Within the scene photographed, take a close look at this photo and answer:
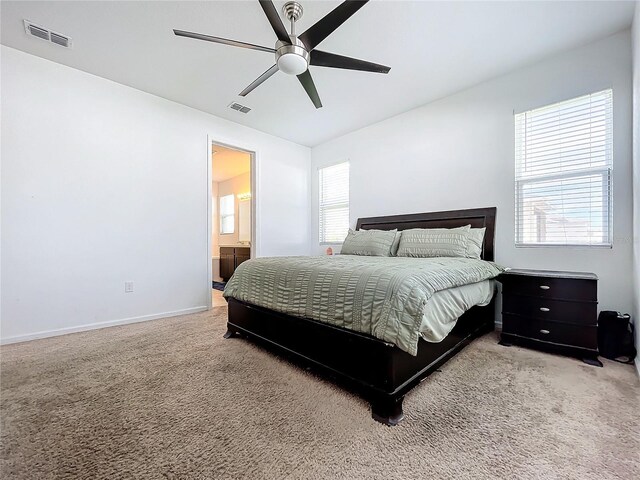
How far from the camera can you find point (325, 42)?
2475 mm

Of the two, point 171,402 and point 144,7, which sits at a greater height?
point 144,7

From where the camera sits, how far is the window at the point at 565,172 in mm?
2430

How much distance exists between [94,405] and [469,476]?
1891mm

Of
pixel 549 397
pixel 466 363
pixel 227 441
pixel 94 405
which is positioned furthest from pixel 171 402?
pixel 549 397

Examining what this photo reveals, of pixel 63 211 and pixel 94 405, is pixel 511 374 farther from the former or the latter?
pixel 63 211

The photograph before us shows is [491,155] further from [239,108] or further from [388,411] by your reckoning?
[239,108]

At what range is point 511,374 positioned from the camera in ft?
6.22

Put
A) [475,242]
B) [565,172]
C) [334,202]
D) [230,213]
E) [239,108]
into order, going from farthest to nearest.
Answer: [230,213], [334,202], [239,108], [475,242], [565,172]

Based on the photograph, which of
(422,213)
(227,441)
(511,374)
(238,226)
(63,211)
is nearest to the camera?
(227,441)

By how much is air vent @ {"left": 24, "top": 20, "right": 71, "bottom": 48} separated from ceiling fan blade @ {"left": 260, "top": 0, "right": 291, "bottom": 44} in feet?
6.83

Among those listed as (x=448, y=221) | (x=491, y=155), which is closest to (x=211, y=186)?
(x=448, y=221)

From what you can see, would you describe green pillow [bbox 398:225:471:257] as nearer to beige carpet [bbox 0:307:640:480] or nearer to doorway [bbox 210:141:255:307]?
beige carpet [bbox 0:307:640:480]

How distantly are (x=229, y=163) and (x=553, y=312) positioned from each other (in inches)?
225

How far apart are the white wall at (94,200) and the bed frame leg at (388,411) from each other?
3.01 m
